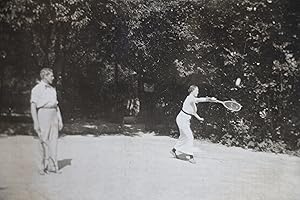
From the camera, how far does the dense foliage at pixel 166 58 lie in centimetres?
159

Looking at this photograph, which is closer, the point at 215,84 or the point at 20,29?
the point at 20,29

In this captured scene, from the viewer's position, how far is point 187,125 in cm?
173

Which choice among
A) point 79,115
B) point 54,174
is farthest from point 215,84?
point 54,174

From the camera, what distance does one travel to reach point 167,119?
173 centimetres

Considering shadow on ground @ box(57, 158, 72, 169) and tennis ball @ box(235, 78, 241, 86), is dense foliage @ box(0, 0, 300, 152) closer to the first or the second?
tennis ball @ box(235, 78, 241, 86)

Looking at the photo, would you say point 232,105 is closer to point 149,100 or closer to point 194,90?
point 194,90

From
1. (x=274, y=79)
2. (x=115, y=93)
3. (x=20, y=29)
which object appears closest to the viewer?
(x=20, y=29)

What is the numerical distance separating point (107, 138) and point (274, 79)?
736 mm

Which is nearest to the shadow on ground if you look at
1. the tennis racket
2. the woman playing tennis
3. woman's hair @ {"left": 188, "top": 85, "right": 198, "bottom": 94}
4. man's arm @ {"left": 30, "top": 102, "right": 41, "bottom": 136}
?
man's arm @ {"left": 30, "top": 102, "right": 41, "bottom": 136}

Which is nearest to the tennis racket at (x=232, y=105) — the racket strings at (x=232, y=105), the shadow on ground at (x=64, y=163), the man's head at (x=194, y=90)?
the racket strings at (x=232, y=105)

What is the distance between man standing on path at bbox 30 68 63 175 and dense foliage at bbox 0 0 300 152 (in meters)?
0.03

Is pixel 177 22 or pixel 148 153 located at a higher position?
pixel 177 22

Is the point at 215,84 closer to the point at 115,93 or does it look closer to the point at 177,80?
the point at 177,80

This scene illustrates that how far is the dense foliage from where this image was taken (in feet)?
5.22
